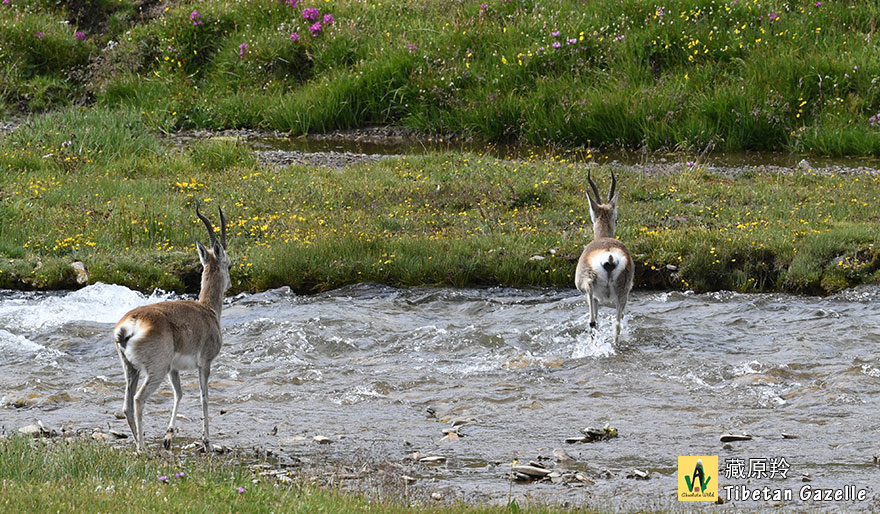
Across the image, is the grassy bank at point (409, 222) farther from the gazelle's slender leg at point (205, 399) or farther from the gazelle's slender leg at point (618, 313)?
the gazelle's slender leg at point (205, 399)

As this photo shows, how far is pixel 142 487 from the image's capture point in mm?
6285

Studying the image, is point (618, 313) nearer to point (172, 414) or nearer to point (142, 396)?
point (172, 414)

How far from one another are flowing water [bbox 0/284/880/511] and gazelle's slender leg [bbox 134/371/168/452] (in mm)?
747

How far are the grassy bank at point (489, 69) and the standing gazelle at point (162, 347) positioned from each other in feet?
44.1

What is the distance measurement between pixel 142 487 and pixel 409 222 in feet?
31.5

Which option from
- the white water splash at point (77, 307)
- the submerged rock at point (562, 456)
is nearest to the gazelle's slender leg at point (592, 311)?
the submerged rock at point (562, 456)

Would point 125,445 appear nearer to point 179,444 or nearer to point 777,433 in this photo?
point 179,444

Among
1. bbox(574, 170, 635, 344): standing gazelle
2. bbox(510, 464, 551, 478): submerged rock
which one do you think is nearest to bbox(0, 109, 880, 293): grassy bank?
bbox(574, 170, 635, 344): standing gazelle

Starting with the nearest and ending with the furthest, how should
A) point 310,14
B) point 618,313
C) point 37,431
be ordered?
1. point 37,431
2. point 618,313
3. point 310,14

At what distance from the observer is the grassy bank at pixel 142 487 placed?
589cm

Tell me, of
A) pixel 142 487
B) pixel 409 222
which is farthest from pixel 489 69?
pixel 142 487

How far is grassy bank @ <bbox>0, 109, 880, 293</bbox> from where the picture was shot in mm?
13922

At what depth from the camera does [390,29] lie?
85.5 ft

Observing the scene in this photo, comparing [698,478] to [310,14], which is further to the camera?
[310,14]
